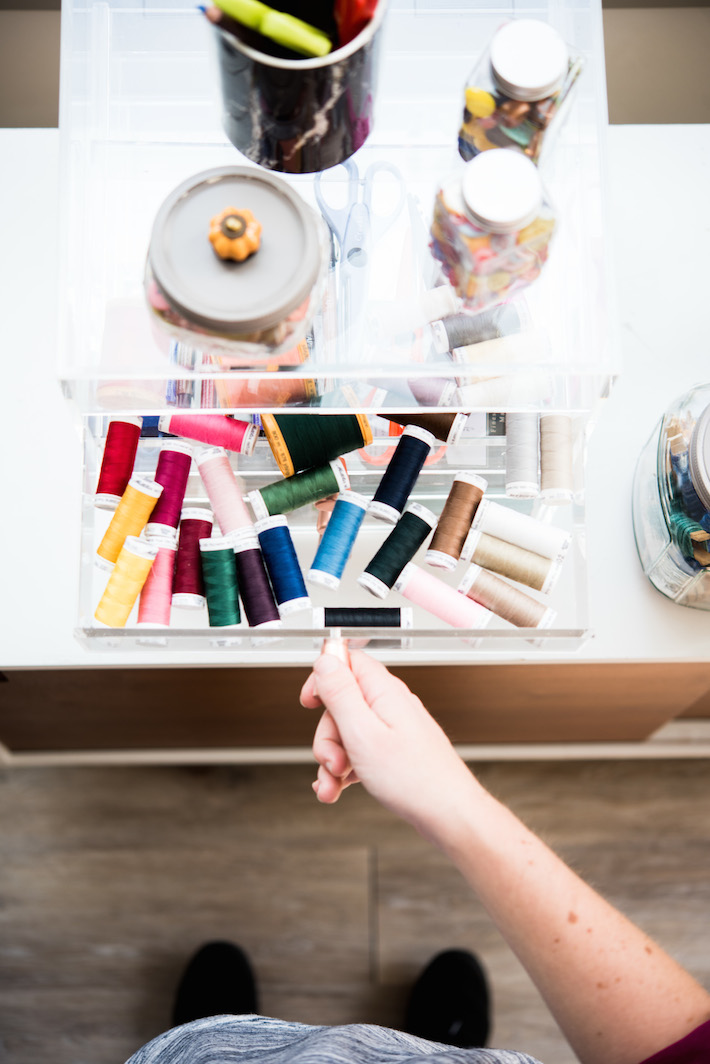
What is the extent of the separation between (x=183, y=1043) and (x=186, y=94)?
1.17 meters

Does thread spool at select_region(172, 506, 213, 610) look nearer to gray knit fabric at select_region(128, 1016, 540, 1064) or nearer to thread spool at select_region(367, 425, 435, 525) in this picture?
thread spool at select_region(367, 425, 435, 525)

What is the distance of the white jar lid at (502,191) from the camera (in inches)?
27.7

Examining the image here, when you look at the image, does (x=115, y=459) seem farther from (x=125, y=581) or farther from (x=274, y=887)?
(x=274, y=887)

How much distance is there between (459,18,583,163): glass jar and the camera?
75 centimetres

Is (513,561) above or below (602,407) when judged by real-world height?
below

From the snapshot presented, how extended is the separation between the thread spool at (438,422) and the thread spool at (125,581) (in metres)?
0.33

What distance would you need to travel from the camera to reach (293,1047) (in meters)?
0.97

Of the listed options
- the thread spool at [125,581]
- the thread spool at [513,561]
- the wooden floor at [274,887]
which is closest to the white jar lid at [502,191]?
the thread spool at [513,561]

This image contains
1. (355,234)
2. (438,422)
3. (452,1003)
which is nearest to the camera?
(355,234)

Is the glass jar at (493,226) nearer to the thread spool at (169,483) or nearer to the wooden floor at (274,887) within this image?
the thread spool at (169,483)

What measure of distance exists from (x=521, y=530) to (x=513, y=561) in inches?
1.5

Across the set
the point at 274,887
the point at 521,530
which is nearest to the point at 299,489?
the point at 521,530

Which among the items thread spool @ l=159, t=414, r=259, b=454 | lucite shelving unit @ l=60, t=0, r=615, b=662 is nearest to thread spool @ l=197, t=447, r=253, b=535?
thread spool @ l=159, t=414, r=259, b=454

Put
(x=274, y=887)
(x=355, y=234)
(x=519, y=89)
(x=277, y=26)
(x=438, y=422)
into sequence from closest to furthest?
(x=277, y=26)
(x=519, y=89)
(x=355, y=234)
(x=438, y=422)
(x=274, y=887)
